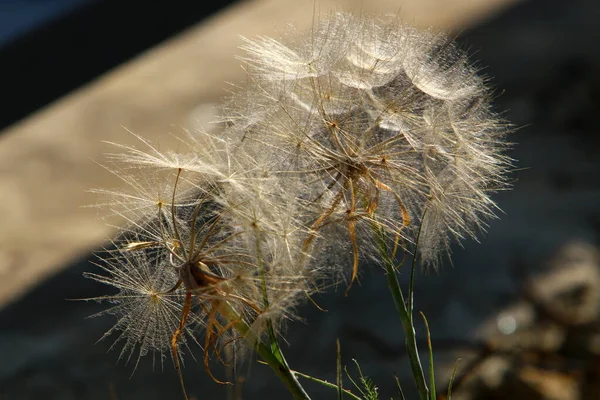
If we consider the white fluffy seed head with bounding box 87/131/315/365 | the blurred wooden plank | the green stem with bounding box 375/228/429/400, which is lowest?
the green stem with bounding box 375/228/429/400

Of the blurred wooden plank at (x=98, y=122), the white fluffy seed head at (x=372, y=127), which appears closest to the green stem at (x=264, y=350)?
the white fluffy seed head at (x=372, y=127)

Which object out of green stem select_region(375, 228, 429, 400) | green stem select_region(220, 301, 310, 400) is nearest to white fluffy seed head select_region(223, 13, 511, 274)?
green stem select_region(375, 228, 429, 400)

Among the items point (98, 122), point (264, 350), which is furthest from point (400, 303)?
point (98, 122)

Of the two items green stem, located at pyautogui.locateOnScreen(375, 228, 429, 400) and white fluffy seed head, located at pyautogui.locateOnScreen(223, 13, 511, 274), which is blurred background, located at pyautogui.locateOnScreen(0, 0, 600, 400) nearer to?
white fluffy seed head, located at pyautogui.locateOnScreen(223, 13, 511, 274)

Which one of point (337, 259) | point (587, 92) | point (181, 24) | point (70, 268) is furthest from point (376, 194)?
Result: point (181, 24)

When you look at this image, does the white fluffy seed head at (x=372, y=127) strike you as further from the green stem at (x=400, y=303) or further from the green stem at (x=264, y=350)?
the green stem at (x=264, y=350)

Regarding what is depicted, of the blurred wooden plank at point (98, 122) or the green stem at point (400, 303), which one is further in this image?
the blurred wooden plank at point (98, 122)
